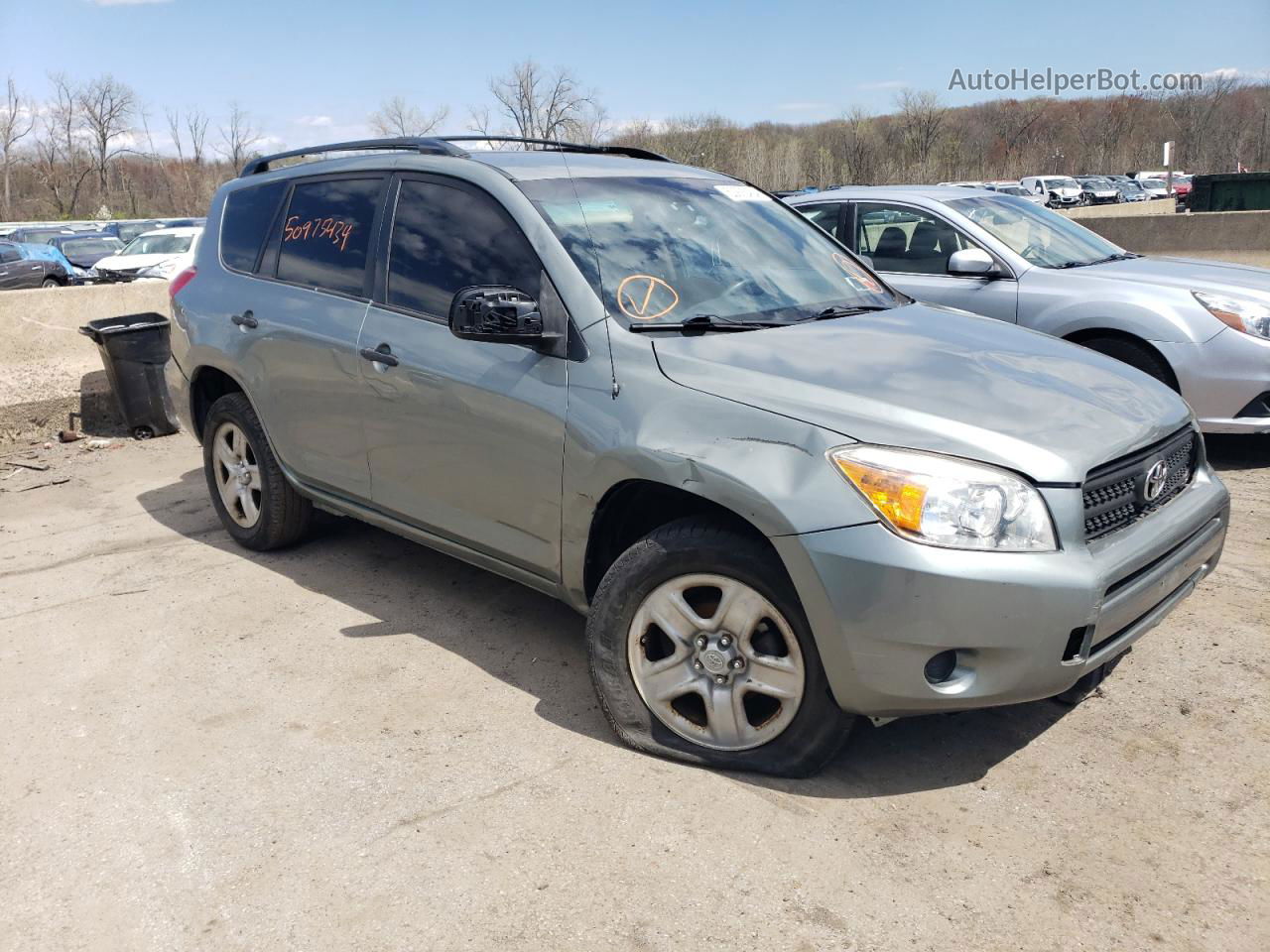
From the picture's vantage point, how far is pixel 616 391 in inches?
131

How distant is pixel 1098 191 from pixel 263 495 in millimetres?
61538

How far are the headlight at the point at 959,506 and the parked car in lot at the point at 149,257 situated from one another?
61.0 feet

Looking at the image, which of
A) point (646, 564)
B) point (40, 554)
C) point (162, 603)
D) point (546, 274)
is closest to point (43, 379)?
point (40, 554)

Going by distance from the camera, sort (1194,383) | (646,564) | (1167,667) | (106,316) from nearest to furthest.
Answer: (646,564) → (1167,667) → (1194,383) → (106,316)

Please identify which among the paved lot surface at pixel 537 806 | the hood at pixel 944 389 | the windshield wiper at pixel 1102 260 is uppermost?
the windshield wiper at pixel 1102 260

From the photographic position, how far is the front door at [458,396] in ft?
11.8

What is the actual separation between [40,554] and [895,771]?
15.3 feet

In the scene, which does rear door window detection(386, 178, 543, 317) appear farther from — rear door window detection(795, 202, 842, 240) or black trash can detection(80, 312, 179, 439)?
black trash can detection(80, 312, 179, 439)

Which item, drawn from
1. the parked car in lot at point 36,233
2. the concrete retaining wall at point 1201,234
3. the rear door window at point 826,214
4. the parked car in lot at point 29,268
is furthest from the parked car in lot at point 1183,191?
the parked car in lot at point 36,233

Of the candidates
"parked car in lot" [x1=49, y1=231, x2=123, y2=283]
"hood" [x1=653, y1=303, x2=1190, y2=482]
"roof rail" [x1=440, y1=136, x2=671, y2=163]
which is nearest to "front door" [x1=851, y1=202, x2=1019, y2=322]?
"roof rail" [x1=440, y1=136, x2=671, y2=163]

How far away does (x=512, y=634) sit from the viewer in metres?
4.39

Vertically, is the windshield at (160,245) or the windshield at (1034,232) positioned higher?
the windshield at (160,245)

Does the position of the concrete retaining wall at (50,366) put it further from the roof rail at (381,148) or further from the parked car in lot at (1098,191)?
the parked car in lot at (1098,191)

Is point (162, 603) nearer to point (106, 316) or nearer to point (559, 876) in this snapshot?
point (559, 876)
